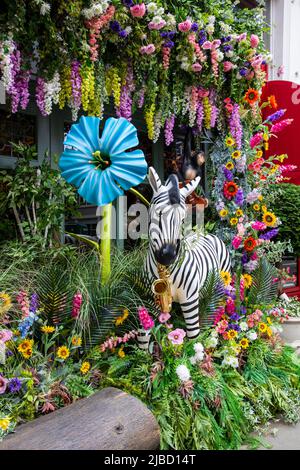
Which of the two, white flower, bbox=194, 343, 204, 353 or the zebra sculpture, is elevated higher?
the zebra sculpture

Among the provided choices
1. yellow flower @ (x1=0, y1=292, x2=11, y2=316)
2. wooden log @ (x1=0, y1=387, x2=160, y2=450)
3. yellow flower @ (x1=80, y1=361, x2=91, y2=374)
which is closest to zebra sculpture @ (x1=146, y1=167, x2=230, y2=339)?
yellow flower @ (x1=80, y1=361, x2=91, y2=374)

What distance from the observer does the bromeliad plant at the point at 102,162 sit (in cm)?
317

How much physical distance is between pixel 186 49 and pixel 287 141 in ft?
9.41

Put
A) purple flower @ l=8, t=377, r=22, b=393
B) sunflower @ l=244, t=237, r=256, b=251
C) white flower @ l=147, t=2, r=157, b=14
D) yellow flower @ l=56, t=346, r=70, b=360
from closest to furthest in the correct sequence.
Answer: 1. purple flower @ l=8, t=377, r=22, b=393
2. yellow flower @ l=56, t=346, r=70, b=360
3. white flower @ l=147, t=2, r=157, b=14
4. sunflower @ l=244, t=237, r=256, b=251

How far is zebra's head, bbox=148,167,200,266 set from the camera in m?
3.00

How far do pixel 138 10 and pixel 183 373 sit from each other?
2983mm

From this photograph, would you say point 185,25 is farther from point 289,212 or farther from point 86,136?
point 289,212

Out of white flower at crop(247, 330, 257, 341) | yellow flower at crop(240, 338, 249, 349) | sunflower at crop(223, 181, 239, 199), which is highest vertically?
sunflower at crop(223, 181, 239, 199)

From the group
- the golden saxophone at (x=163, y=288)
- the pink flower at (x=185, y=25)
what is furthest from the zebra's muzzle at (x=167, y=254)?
the pink flower at (x=185, y=25)

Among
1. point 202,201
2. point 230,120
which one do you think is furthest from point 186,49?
point 202,201

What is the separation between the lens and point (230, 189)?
514 centimetres

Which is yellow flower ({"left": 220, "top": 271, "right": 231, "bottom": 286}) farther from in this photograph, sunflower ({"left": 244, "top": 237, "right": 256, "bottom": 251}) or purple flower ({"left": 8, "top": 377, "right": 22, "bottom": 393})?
purple flower ({"left": 8, "top": 377, "right": 22, "bottom": 393})
